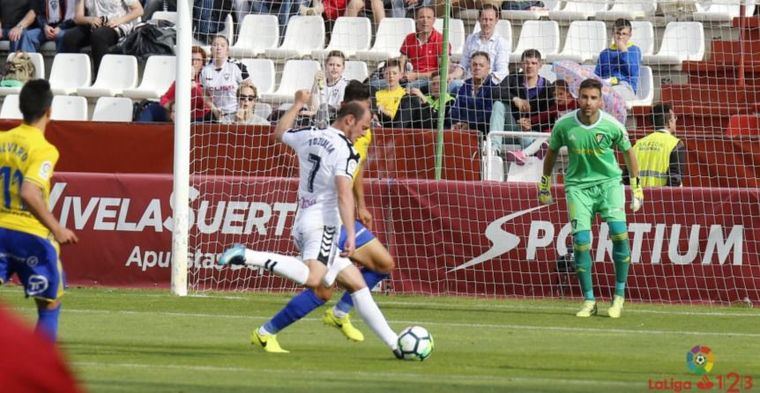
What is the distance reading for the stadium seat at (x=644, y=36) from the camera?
18281 mm

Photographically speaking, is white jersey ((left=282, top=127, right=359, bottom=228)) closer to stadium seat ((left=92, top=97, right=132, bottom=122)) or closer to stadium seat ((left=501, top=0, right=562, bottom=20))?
stadium seat ((left=92, top=97, right=132, bottom=122))

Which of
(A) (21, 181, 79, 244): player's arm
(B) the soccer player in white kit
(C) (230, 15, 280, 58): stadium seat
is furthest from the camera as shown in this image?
(C) (230, 15, 280, 58): stadium seat

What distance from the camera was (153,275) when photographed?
15.1m

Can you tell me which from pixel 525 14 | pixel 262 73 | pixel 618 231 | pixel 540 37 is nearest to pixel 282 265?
pixel 618 231

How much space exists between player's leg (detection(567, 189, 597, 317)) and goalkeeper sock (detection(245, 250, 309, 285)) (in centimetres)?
452

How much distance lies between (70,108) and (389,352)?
10.8 meters

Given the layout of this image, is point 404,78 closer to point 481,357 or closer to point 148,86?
point 148,86

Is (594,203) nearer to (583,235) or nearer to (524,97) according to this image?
(583,235)

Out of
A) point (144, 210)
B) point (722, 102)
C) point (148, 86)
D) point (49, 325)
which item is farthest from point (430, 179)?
point (49, 325)

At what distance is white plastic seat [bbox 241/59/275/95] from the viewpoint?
59.9 feet

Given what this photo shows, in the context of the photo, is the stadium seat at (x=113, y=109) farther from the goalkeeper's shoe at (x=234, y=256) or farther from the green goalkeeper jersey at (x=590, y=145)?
the goalkeeper's shoe at (x=234, y=256)

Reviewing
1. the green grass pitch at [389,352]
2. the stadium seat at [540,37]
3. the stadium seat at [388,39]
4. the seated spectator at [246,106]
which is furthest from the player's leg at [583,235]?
the stadium seat at [388,39]

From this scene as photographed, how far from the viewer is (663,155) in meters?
15.0

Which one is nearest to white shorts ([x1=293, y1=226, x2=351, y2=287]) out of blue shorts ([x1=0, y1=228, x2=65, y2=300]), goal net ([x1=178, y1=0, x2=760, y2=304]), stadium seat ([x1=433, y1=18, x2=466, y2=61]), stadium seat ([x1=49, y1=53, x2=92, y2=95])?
blue shorts ([x1=0, y1=228, x2=65, y2=300])
